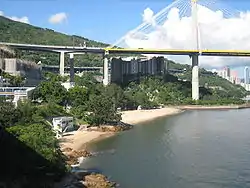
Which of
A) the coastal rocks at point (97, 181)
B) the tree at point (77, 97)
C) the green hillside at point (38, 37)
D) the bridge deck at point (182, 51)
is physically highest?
the green hillside at point (38, 37)

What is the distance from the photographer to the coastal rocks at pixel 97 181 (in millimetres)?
12913

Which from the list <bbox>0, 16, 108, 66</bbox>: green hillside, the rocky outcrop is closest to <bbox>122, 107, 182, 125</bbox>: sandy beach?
the rocky outcrop

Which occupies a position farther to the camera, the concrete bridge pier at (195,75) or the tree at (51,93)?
the concrete bridge pier at (195,75)

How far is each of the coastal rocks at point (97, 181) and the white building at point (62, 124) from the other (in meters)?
9.06

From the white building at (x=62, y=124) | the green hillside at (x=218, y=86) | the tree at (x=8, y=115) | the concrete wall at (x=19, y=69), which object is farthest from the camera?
the green hillside at (x=218, y=86)

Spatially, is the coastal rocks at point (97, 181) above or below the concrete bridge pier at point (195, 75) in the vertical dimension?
below

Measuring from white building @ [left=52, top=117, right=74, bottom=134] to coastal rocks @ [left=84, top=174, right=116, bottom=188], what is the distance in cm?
906

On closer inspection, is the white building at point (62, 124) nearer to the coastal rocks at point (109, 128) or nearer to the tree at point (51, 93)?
the coastal rocks at point (109, 128)

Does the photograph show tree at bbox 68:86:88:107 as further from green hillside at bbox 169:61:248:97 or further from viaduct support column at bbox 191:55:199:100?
green hillside at bbox 169:61:248:97

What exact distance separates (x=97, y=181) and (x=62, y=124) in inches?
424

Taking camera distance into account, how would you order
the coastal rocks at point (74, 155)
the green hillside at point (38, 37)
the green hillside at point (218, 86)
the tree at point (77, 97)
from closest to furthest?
the coastal rocks at point (74, 155) → the tree at point (77, 97) → the green hillside at point (218, 86) → the green hillside at point (38, 37)

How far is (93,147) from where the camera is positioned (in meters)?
20.9

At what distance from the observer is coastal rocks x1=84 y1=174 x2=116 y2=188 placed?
1291cm

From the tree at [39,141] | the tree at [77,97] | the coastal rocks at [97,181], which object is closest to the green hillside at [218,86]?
the tree at [77,97]
